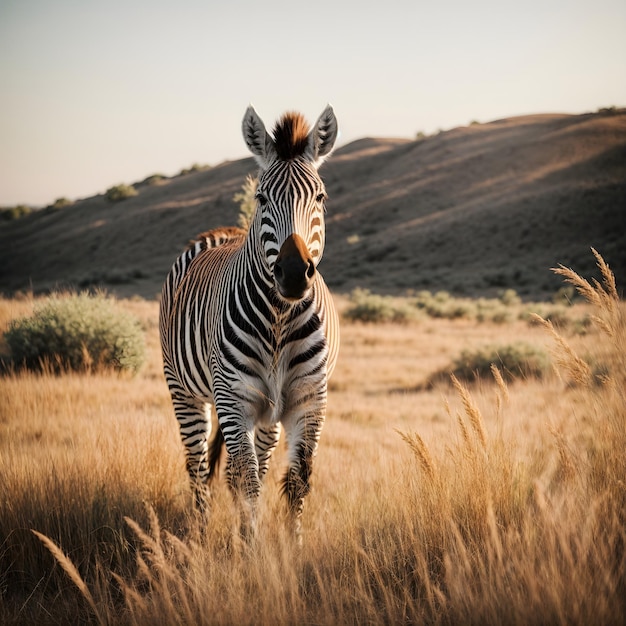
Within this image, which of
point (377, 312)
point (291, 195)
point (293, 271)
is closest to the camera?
point (293, 271)

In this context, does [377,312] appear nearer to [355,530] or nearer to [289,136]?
[289,136]

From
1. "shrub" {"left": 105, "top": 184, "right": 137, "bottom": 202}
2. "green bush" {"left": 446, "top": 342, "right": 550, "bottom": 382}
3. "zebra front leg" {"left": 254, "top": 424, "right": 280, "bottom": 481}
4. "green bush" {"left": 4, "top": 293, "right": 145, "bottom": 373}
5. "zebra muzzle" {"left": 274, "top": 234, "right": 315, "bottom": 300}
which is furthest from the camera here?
"shrub" {"left": 105, "top": 184, "right": 137, "bottom": 202}

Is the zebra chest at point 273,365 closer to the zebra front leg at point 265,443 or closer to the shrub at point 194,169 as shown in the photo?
the zebra front leg at point 265,443

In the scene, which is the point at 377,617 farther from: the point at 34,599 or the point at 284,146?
the point at 284,146

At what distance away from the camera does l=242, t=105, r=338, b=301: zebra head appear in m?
3.05

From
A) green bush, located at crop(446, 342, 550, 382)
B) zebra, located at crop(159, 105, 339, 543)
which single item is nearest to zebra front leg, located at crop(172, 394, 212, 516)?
zebra, located at crop(159, 105, 339, 543)

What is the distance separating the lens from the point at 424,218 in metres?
54.9

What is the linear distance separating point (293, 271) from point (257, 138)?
4.45 feet

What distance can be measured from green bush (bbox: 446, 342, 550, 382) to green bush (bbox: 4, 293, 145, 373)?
663 centimetres

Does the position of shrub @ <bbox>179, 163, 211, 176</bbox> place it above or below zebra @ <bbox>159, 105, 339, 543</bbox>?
above

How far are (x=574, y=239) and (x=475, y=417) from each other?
43492 millimetres

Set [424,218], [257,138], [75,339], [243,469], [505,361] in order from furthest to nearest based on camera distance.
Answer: [424,218] < [505,361] < [75,339] < [257,138] < [243,469]

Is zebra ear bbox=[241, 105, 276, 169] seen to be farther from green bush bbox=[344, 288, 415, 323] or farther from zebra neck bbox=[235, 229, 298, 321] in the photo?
green bush bbox=[344, 288, 415, 323]

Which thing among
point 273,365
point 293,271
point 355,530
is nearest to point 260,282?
point 273,365
